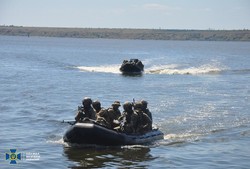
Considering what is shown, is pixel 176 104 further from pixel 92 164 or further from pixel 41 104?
pixel 92 164

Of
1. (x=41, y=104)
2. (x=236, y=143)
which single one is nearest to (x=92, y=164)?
(x=236, y=143)

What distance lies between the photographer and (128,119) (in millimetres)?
20578

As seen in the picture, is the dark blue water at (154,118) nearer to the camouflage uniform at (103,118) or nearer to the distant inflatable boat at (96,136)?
the distant inflatable boat at (96,136)

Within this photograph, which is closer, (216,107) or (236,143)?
(236,143)

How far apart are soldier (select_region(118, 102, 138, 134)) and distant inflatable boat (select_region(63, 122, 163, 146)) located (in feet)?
0.96

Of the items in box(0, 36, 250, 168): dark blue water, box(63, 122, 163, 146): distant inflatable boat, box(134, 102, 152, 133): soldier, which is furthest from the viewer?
box(134, 102, 152, 133): soldier

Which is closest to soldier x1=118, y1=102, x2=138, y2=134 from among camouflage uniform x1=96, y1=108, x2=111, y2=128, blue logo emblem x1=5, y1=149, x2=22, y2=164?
camouflage uniform x1=96, y1=108, x2=111, y2=128

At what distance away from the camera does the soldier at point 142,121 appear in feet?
68.8

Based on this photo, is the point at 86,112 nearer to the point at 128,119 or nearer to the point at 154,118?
the point at 128,119

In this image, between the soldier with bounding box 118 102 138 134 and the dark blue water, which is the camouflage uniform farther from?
the dark blue water

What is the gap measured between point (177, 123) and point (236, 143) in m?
4.65

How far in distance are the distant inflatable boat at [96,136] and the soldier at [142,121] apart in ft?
1.69

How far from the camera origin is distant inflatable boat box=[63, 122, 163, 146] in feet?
64.4

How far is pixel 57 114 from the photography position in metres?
28.0
